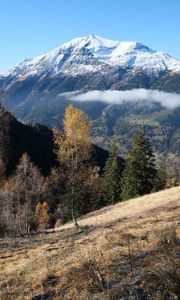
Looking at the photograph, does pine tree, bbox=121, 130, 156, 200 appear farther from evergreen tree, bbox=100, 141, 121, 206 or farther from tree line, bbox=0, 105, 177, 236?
evergreen tree, bbox=100, 141, 121, 206

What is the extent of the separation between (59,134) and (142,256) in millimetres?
27657

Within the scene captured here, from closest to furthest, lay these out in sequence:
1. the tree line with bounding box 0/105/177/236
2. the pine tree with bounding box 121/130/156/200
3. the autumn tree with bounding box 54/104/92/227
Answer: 1. the autumn tree with bounding box 54/104/92/227
2. the tree line with bounding box 0/105/177/236
3. the pine tree with bounding box 121/130/156/200

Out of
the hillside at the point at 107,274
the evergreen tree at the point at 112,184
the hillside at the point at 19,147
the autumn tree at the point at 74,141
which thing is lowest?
the hillside at the point at 107,274

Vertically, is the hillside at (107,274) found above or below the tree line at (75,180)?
below

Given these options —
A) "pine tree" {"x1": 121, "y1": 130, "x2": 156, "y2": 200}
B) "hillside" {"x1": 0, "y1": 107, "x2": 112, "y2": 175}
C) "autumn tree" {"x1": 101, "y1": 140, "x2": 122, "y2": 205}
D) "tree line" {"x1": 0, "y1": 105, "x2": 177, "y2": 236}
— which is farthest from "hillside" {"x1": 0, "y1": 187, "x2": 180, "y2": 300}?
"hillside" {"x1": 0, "y1": 107, "x2": 112, "y2": 175}

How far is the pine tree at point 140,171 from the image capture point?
251 ft

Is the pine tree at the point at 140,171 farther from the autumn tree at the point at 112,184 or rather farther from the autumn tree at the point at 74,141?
the autumn tree at the point at 74,141

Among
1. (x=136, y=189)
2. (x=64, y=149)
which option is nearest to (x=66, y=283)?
(x=64, y=149)

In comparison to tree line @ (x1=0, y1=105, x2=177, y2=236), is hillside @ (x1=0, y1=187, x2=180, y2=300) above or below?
below

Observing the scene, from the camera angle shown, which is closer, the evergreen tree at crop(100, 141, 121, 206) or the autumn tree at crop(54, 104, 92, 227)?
the autumn tree at crop(54, 104, 92, 227)

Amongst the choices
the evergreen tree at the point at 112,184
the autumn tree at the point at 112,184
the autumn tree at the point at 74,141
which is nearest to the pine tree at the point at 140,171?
the autumn tree at the point at 112,184

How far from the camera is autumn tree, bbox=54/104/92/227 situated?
39938 mm

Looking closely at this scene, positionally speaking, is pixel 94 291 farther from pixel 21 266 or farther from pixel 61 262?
pixel 21 266

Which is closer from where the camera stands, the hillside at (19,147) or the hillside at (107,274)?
the hillside at (107,274)
